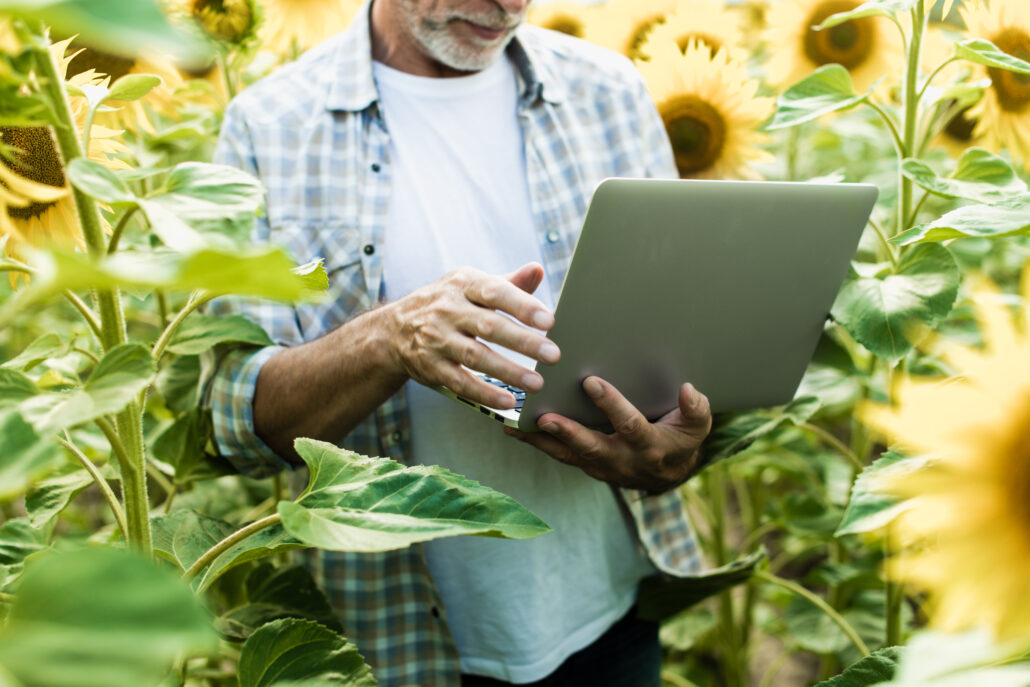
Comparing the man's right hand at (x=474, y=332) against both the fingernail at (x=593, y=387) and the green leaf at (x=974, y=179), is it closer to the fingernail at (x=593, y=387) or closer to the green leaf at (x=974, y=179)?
the fingernail at (x=593, y=387)

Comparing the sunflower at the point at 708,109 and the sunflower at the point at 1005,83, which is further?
the sunflower at the point at 708,109

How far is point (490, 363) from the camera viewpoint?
760mm

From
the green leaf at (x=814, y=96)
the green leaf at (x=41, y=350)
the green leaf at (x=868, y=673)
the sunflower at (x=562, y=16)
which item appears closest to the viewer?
the green leaf at (x=868, y=673)

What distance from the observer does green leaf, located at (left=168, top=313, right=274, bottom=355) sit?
2.56 ft

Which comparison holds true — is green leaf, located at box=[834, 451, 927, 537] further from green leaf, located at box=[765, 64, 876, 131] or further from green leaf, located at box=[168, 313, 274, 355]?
green leaf, located at box=[168, 313, 274, 355]

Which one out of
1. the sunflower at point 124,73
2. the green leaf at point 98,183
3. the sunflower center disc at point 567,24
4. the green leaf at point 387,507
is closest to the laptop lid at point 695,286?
the green leaf at point 387,507

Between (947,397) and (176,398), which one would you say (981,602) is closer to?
(947,397)

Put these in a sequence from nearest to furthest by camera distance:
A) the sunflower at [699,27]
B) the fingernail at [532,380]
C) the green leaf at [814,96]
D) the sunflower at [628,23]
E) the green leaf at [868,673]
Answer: the green leaf at [868,673] < the fingernail at [532,380] < the green leaf at [814,96] < the sunflower at [699,27] < the sunflower at [628,23]

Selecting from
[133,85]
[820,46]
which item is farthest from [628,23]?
[133,85]

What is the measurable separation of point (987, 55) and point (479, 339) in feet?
1.71

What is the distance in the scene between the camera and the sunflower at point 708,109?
1.26 meters

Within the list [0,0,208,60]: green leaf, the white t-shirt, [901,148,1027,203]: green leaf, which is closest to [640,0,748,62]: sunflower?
the white t-shirt

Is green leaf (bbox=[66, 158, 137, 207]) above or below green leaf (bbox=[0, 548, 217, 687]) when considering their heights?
above

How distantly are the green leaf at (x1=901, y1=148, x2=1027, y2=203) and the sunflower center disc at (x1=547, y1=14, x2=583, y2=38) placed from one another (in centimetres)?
95
